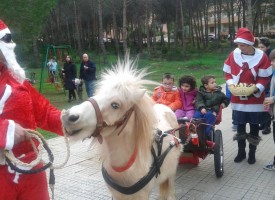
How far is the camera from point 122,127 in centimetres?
241

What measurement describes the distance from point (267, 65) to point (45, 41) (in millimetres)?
44225

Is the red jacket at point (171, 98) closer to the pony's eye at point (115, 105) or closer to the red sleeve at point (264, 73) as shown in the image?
the red sleeve at point (264, 73)

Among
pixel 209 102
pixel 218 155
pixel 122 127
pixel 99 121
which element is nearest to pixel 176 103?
pixel 209 102

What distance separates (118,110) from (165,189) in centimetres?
165

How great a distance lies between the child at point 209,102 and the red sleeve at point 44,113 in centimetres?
251

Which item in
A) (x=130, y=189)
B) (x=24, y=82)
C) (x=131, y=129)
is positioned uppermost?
(x=24, y=82)

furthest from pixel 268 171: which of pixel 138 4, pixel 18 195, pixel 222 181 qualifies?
pixel 138 4

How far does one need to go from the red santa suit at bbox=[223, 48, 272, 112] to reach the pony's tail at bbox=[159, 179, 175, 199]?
181 cm

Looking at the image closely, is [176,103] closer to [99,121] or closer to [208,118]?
[208,118]

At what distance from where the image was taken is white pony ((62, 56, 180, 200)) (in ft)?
7.04

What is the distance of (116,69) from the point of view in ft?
8.43

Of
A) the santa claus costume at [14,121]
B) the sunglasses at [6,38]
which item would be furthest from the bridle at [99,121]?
the sunglasses at [6,38]

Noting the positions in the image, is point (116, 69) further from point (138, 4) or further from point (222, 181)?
point (138, 4)

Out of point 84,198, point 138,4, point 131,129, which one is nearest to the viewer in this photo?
point 131,129
